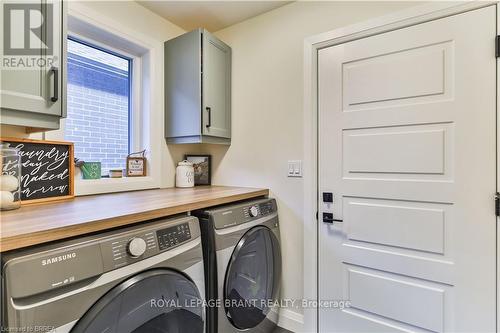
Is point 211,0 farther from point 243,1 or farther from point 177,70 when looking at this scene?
point 177,70

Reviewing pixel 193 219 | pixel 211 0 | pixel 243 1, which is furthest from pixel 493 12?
pixel 193 219

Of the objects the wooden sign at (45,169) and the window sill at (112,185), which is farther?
the window sill at (112,185)

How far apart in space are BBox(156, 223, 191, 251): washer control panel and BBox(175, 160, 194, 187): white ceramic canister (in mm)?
979

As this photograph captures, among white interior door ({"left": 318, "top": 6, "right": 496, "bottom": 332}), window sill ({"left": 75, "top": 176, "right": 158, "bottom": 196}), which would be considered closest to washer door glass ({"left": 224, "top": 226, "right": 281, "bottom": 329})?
white interior door ({"left": 318, "top": 6, "right": 496, "bottom": 332})

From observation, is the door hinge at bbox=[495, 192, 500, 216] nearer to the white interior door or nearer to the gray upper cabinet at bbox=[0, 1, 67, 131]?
the white interior door

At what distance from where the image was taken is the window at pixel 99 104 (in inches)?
67.8

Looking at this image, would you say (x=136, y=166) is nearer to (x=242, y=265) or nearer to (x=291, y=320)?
(x=242, y=265)

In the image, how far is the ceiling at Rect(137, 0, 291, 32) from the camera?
189 cm

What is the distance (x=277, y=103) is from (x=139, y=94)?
42.9 inches

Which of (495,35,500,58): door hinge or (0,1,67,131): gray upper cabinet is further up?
(495,35,500,58): door hinge

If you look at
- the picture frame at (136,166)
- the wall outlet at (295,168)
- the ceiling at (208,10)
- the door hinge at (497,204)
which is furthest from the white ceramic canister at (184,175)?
the door hinge at (497,204)

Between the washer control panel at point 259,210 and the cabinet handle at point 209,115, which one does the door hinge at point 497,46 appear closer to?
the washer control panel at point 259,210

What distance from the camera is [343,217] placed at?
66.5 inches

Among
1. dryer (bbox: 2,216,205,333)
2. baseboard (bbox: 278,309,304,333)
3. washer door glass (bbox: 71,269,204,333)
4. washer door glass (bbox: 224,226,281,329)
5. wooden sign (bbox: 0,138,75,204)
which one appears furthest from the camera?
baseboard (bbox: 278,309,304,333)
